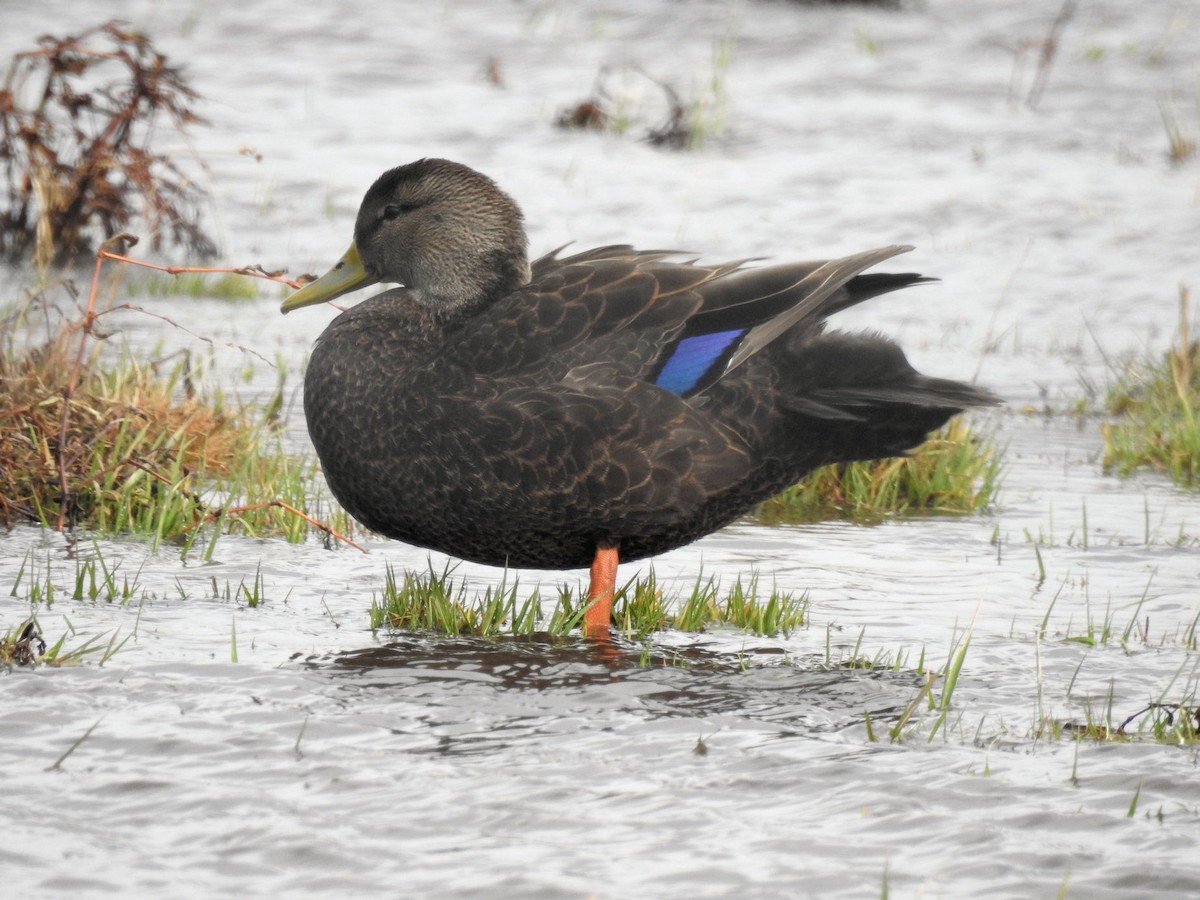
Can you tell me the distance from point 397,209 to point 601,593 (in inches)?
58.9

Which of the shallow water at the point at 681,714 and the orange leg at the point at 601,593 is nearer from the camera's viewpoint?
the shallow water at the point at 681,714

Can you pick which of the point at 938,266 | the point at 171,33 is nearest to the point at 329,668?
the point at 938,266

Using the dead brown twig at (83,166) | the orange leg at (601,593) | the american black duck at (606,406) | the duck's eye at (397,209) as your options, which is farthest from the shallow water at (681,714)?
the duck's eye at (397,209)

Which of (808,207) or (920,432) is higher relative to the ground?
(808,207)

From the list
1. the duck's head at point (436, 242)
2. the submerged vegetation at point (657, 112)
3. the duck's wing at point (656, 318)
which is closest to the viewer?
the duck's wing at point (656, 318)

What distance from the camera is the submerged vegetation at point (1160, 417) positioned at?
7.33 meters

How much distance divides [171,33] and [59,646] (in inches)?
527

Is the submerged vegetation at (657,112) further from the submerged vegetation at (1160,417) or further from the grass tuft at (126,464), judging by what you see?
the grass tuft at (126,464)

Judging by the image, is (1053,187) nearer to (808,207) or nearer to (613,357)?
(808,207)

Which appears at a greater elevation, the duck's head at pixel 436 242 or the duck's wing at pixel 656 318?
the duck's head at pixel 436 242

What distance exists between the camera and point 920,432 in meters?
5.09

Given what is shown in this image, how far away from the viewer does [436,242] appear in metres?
5.36

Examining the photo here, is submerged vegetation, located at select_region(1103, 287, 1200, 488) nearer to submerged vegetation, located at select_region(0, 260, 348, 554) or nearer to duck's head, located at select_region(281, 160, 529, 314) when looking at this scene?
duck's head, located at select_region(281, 160, 529, 314)

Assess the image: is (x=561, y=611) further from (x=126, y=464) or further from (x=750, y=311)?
(x=126, y=464)
